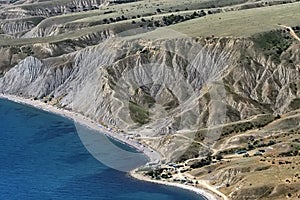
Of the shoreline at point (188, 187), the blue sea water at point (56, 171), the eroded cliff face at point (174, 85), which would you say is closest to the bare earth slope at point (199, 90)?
the eroded cliff face at point (174, 85)

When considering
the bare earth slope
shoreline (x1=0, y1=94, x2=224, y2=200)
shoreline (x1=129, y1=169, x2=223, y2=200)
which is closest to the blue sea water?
shoreline (x1=129, y1=169, x2=223, y2=200)

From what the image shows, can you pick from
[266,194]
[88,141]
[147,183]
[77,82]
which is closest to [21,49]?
[77,82]

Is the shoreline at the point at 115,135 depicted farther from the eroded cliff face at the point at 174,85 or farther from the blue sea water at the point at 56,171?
the eroded cliff face at the point at 174,85

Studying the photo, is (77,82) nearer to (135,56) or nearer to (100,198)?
(135,56)

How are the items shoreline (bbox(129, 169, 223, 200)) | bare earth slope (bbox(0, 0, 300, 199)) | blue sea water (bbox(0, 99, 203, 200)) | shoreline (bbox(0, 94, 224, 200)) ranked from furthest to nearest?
1. bare earth slope (bbox(0, 0, 300, 199))
2. blue sea water (bbox(0, 99, 203, 200))
3. shoreline (bbox(0, 94, 224, 200))
4. shoreline (bbox(129, 169, 223, 200))

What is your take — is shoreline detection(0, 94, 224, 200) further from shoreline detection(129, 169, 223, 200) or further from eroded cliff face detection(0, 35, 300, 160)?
eroded cliff face detection(0, 35, 300, 160)
